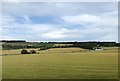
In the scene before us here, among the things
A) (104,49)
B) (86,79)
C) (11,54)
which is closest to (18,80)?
(86,79)

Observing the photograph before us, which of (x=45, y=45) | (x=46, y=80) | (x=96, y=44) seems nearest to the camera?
(x=46, y=80)

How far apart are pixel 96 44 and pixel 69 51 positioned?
693cm

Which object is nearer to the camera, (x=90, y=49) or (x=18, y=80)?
(x=18, y=80)

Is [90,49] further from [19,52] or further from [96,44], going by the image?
[19,52]

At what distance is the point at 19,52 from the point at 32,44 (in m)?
4.01

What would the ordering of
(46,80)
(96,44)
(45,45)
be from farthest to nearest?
(45,45) → (96,44) → (46,80)

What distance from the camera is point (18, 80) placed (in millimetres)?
26875

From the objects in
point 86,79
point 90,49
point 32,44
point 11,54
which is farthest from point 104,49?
point 86,79

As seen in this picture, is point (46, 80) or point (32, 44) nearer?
point (46, 80)

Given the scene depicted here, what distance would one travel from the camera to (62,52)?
241 ft

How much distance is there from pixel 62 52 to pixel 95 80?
46483 mm

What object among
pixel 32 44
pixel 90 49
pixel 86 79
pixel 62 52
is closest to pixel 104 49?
pixel 90 49

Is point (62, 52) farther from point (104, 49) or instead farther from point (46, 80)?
point (46, 80)

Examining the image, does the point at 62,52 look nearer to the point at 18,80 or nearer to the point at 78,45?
the point at 78,45
